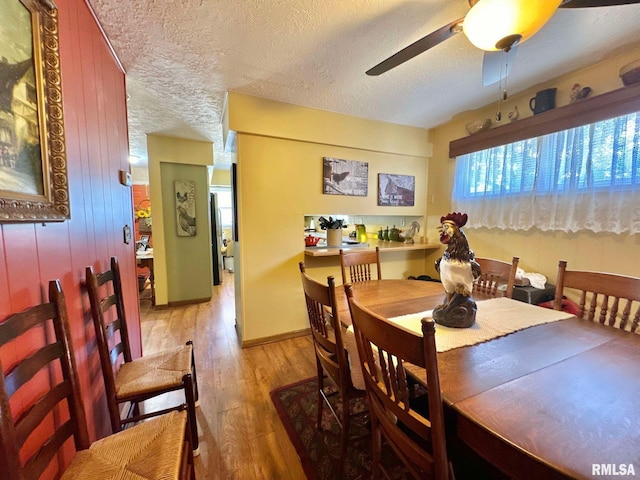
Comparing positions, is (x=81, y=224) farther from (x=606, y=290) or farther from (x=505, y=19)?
(x=606, y=290)

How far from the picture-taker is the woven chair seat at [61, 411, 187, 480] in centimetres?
80

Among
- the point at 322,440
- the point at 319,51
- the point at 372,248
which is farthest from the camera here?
the point at 372,248

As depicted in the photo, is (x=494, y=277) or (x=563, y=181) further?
(x=563, y=181)

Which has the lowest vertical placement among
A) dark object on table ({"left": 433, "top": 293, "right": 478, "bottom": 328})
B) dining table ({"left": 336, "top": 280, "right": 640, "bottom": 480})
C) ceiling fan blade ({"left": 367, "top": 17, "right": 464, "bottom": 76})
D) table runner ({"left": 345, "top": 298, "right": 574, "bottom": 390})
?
dining table ({"left": 336, "top": 280, "right": 640, "bottom": 480})

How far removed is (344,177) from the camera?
2.88 meters

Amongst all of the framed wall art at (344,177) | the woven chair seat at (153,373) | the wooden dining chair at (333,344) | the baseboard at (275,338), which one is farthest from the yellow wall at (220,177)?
the wooden dining chair at (333,344)

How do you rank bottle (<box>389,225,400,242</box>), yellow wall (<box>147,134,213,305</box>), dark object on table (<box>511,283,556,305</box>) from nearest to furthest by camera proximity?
1. dark object on table (<box>511,283,556,305</box>)
2. yellow wall (<box>147,134,213,305</box>)
3. bottle (<box>389,225,400,242</box>)

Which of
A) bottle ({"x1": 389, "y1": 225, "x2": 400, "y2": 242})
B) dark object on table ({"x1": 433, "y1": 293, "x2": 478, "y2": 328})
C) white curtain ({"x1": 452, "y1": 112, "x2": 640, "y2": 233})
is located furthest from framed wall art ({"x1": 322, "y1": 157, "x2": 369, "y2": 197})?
dark object on table ({"x1": 433, "y1": 293, "x2": 478, "y2": 328})

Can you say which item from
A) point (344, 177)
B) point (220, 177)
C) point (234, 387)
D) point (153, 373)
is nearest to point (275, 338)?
point (234, 387)

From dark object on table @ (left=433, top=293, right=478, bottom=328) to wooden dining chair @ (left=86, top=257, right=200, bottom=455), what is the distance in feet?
4.02

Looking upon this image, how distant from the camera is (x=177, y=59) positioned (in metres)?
1.82

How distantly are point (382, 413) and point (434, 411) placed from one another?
355 mm

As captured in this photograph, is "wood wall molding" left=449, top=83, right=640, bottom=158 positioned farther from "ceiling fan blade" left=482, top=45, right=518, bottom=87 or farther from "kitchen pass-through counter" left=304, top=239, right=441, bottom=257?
"kitchen pass-through counter" left=304, top=239, right=441, bottom=257

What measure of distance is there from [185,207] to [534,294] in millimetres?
4169
